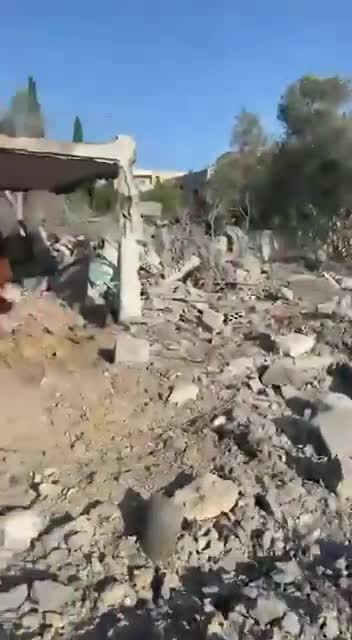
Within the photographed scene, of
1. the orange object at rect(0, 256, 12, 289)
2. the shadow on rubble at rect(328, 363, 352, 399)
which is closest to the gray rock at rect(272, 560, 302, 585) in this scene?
the shadow on rubble at rect(328, 363, 352, 399)

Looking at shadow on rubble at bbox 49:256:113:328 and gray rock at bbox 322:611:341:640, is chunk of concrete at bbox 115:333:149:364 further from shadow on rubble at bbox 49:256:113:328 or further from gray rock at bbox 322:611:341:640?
gray rock at bbox 322:611:341:640

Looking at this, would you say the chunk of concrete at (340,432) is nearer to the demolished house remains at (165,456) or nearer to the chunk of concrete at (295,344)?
the demolished house remains at (165,456)

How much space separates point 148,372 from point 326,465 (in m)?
1.79

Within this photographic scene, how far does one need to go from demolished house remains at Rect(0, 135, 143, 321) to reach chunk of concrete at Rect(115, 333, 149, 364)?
0.96 m

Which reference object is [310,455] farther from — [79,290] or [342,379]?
[79,290]

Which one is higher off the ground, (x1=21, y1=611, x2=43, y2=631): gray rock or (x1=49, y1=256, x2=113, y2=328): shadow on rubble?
(x1=49, y1=256, x2=113, y2=328): shadow on rubble

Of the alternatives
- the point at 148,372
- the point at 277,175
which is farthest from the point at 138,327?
the point at 277,175

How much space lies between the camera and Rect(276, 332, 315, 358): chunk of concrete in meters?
6.82

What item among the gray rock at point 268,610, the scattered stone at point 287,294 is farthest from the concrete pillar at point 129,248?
the gray rock at point 268,610

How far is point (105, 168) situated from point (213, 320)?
186cm

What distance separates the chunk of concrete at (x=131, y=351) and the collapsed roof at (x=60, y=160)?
180 cm

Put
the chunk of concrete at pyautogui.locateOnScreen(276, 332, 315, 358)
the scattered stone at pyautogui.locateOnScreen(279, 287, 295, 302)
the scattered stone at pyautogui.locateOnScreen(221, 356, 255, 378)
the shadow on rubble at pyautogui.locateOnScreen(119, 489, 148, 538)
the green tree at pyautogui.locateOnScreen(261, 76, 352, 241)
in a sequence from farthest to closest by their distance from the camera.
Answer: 1. the green tree at pyautogui.locateOnScreen(261, 76, 352, 241)
2. the scattered stone at pyautogui.locateOnScreen(279, 287, 295, 302)
3. the chunk of concrete at pyautogui.locateOnScreen(276, 332, 315, 358)
4. the scattered stone at pyautogui.locateOnScreen(221, 356, 255, 378)
5. the shadow on rubble at pyautogui.locateOnScreen(119, 489, 148, 538)

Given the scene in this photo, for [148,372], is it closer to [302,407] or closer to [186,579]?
[302,407]

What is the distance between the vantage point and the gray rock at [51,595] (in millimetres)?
3416
